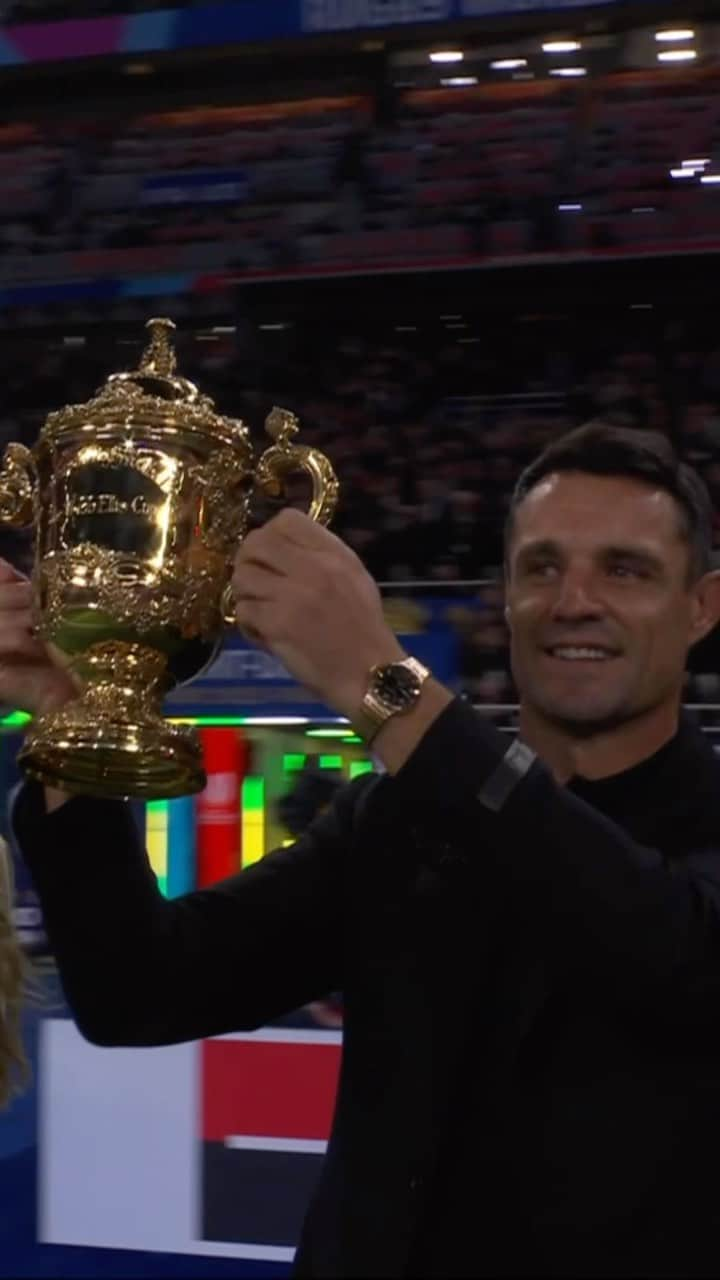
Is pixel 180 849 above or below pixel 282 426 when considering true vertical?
below

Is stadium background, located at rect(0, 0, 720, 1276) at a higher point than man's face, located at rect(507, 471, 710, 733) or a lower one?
higher

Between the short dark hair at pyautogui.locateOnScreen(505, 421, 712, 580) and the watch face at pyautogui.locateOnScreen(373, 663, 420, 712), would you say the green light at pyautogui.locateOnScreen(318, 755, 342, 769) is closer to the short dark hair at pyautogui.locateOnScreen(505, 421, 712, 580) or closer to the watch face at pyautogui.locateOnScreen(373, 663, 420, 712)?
the short dark hair at pyautogui.locateOnScreen(505, 421, 712, 580)

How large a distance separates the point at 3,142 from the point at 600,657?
1294 cm


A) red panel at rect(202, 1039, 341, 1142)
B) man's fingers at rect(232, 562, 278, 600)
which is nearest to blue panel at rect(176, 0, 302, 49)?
red panel at rect(202, 1039, 341, 1142)

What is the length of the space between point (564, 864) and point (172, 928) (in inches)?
18.0

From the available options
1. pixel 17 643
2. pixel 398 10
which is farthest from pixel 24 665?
pixel 398 10

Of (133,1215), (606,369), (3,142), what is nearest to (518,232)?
(606,369)

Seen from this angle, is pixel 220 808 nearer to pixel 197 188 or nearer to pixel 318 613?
pixel 318 613

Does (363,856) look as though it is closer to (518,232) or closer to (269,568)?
(269,568)

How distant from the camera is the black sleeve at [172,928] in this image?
56.9 inches

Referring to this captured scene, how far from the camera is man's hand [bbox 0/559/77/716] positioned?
153cm

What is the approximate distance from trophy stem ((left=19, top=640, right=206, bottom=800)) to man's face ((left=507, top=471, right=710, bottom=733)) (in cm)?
30

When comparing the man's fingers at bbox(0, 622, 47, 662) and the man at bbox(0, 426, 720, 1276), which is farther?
the man's fingers at bbox(0, 622, 47, 662)

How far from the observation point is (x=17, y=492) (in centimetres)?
158
